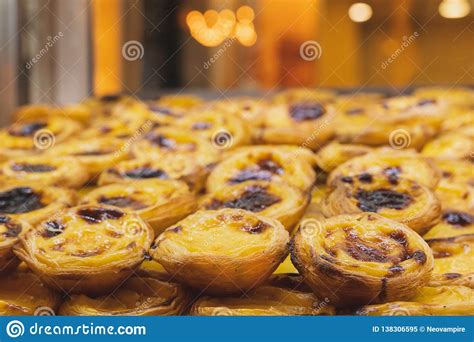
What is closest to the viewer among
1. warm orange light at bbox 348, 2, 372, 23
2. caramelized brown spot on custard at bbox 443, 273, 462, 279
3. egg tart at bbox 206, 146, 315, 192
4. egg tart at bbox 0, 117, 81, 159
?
caramelized brown spot on custard at bbox 443, 273, 462, 279

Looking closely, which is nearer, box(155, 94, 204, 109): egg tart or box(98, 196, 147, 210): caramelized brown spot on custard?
box(98, 196, 147, 210): caramelized brown spot on custard

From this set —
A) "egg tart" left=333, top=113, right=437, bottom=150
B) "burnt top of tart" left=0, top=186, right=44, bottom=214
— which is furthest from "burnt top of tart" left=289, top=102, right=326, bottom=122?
"burnt top of tart" left=0, top=186, right=44, bottom=214

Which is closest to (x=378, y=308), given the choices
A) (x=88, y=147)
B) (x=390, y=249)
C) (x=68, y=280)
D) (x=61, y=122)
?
(x=390, y=249)

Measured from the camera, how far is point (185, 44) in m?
8.27

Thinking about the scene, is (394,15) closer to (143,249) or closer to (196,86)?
(196,86)

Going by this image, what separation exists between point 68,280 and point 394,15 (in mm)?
7277

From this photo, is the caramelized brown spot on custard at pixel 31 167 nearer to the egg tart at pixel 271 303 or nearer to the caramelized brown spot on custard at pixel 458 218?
the egg tart at pixel 271 303

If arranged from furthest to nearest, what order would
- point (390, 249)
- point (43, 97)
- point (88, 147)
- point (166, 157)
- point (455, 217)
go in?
point (43, 97) → point (88, 147) → point (166, 157) → point (455, 217) → point (390, 249)

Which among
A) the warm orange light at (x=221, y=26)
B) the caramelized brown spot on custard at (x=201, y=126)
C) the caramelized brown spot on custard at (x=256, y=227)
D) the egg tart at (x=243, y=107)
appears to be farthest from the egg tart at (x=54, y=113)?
the warm orange light at (x=221, y=26)

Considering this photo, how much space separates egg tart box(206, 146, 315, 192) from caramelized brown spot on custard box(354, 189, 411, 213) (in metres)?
0.34

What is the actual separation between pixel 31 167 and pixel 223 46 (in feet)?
17.0

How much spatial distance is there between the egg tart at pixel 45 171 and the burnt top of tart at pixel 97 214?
638mm

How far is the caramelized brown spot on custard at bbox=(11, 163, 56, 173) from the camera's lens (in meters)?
2.95

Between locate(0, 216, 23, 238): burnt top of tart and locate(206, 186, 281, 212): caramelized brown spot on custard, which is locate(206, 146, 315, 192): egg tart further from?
locate(0, 216, 23, 238): burnt top of tart
